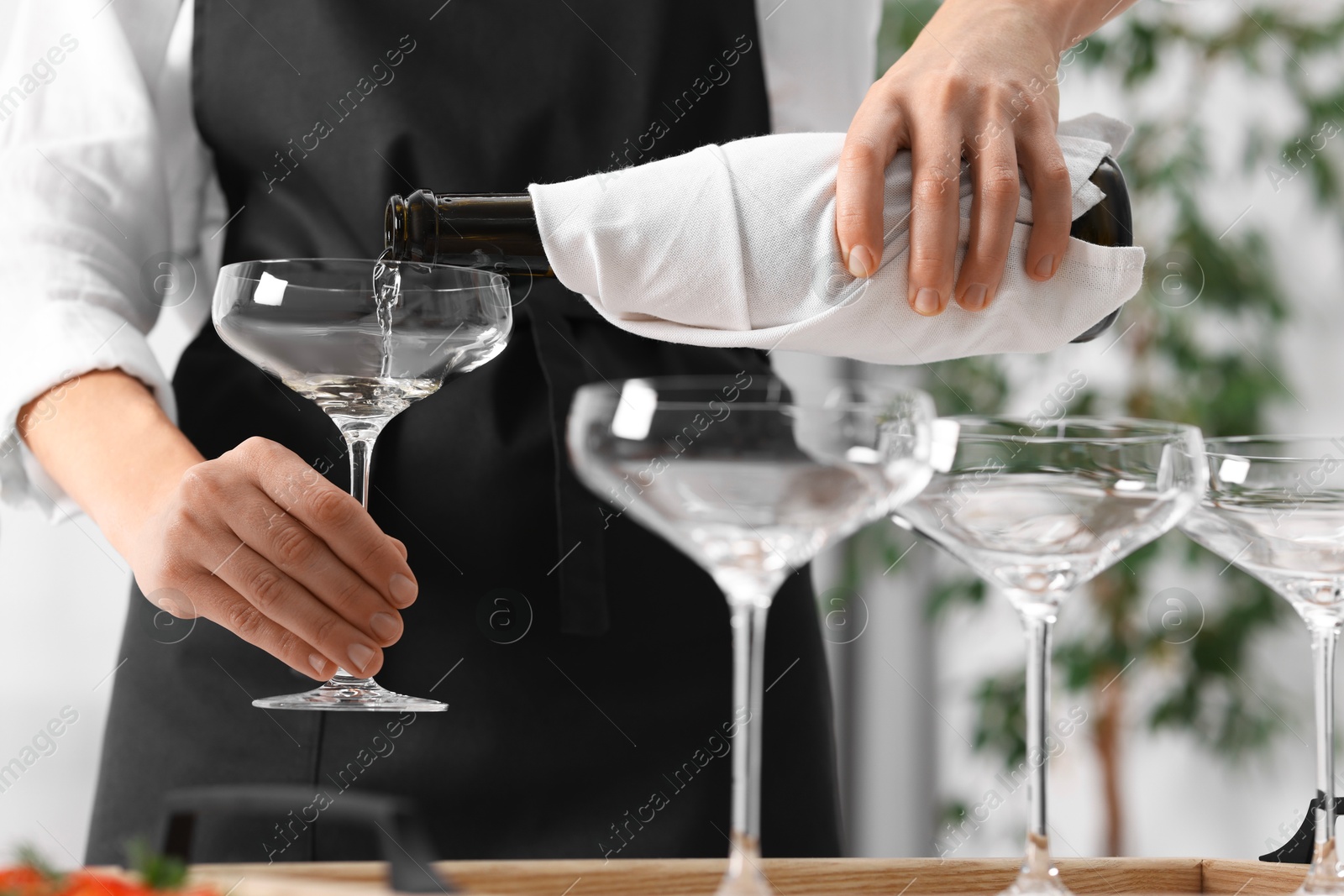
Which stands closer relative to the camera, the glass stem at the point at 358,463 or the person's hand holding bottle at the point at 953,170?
the person's hand holding bottle at the point at 953,170

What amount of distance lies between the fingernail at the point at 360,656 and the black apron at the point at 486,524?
0.16m

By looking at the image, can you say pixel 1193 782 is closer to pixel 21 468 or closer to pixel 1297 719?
pixel 1297 719

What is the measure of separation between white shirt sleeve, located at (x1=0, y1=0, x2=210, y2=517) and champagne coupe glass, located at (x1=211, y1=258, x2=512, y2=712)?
0.22 metres

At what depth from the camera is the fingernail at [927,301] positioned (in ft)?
1.42

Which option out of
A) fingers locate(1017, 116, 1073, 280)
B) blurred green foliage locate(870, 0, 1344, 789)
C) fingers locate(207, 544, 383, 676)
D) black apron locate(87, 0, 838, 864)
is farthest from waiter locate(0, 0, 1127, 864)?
blurred green foliage locate(870, 0, 1344, 789)

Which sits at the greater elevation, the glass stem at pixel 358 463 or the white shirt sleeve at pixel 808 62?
the white shirt sleeve at pixel 808 62

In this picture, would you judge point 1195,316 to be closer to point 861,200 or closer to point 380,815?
point 861,200

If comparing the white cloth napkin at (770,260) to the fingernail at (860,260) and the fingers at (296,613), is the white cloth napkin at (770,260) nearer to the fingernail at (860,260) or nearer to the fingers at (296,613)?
the fingernail at (860,260)

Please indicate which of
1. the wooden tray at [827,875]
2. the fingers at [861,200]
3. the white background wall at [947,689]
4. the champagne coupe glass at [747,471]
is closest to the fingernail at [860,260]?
the fingers at [861,200]

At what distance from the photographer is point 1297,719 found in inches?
63.2

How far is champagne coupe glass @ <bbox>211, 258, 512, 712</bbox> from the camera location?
478mm

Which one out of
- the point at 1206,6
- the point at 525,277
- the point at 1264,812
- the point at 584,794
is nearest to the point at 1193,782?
the point at 1264,812

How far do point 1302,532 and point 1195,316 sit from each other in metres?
1.29

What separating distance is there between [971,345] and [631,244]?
155 millimetres
